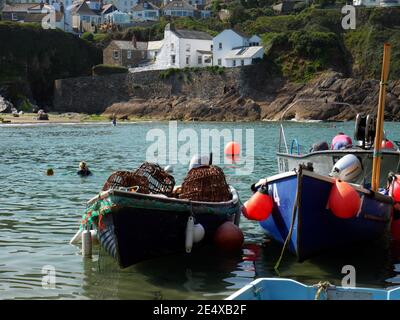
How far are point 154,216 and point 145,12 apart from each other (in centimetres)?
13723

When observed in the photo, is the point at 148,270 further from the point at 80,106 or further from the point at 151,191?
the point at 80,106

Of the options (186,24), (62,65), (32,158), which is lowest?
(32,158)

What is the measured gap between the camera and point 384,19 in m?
103

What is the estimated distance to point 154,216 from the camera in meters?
11.3

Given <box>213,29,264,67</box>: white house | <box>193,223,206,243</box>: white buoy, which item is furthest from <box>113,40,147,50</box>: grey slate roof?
<box>193,223,206,243</box>: white buoy

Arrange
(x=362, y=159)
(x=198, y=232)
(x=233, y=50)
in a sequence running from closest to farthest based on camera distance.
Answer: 1. (x=198, y=232)
2. (x=362, y=159)
3. (x=233, y=50)

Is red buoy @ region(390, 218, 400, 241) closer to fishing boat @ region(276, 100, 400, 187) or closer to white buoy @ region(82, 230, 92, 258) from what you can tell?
fishing boat @ region(276, 100, 400, 187)

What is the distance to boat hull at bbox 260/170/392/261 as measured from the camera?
11.7 m

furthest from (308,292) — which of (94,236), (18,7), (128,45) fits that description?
(18,7)

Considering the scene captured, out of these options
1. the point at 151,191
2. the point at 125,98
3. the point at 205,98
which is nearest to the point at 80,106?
the point at 125,98

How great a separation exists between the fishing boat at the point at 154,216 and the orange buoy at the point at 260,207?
0.49m

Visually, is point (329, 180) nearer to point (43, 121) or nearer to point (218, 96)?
point (43, 121)

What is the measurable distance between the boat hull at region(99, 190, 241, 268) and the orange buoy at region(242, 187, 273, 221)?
85 cm

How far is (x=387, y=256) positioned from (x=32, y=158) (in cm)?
2342
